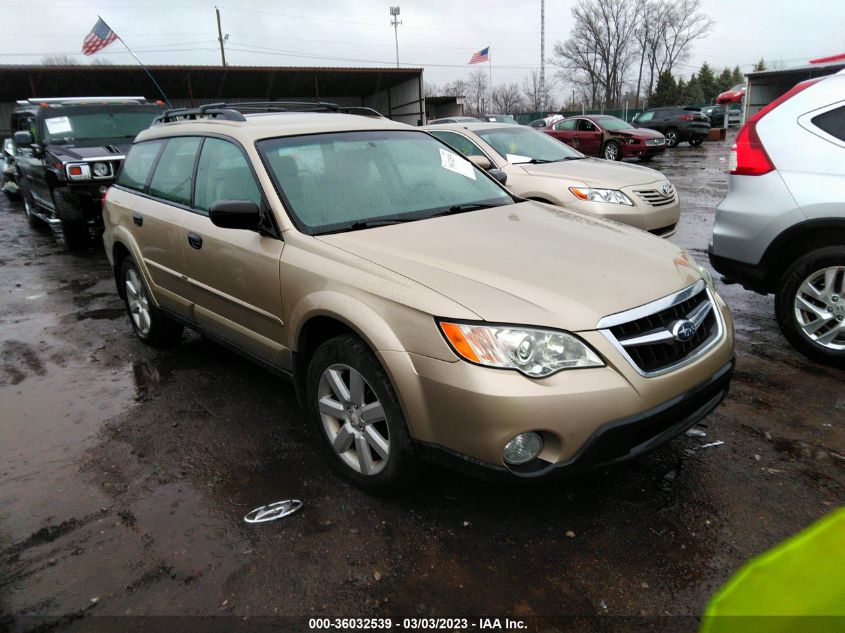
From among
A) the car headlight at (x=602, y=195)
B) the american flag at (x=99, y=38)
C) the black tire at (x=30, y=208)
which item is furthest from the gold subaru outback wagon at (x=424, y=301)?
the american flag at (x=99, y=38)

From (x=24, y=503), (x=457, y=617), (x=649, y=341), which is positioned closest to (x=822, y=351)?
(x=649, y=341)

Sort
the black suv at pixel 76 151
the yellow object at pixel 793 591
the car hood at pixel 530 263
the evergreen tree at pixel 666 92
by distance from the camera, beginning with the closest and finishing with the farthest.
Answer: the yellow object at pixel 793 591, the car hood at pixel 530 263, the black suv at pixel 76 151, the evergreen tree at pixel 666 92

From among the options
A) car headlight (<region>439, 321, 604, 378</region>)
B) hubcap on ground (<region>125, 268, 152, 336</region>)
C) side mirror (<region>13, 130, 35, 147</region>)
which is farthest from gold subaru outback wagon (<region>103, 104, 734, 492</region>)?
side mirror (<region>13, 130, 35, 147</region>)

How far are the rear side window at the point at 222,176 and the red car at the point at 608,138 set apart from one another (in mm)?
17413

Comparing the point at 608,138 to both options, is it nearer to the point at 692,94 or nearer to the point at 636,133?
the point at 636,133

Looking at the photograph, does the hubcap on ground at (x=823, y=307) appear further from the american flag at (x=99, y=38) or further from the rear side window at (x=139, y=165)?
the american flag at (x=99, y=38)

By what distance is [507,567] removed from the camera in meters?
2.40

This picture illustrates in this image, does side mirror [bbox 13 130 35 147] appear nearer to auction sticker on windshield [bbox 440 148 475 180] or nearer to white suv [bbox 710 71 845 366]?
auction sticker on windshield [bbox 440 148 475 180]

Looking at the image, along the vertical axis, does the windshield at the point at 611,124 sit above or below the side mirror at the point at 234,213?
Result: below

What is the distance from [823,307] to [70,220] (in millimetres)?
9068

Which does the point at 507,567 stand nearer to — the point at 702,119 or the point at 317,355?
the point at 317,355

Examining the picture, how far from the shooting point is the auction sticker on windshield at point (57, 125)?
355 inches

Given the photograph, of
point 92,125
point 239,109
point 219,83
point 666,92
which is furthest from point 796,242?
point 666,92

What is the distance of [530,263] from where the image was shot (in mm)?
2701
